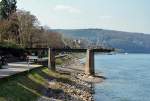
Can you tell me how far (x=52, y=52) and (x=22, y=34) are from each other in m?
31.1

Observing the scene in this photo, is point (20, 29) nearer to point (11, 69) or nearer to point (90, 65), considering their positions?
point (90, 65)

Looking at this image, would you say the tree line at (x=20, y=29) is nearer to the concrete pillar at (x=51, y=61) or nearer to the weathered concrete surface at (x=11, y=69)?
the concrete pillar at (x=51, y=61)

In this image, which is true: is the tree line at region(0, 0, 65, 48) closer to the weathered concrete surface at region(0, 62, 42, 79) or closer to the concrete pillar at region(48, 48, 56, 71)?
the concrete pillar at region(48, 48, 56, 71)

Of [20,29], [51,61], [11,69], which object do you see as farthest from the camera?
[20,29]

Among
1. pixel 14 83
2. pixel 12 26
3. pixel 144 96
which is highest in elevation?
pixel 12 26

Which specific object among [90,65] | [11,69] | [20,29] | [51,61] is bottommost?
[90,65]

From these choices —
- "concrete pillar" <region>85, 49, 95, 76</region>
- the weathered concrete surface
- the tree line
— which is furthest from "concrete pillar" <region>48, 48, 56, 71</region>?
the tree line

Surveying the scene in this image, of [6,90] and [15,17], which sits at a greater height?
[15,17]

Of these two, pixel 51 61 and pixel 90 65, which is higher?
pixel 51 61

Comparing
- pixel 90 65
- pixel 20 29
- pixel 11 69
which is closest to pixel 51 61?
pixel 90 65

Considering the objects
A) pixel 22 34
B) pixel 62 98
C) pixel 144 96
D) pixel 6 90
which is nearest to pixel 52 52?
pixel 22 34

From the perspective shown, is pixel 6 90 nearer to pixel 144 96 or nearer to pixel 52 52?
pixel 144 96

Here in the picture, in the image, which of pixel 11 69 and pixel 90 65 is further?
pixel 90 65

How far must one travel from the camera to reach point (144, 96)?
6228 cm
